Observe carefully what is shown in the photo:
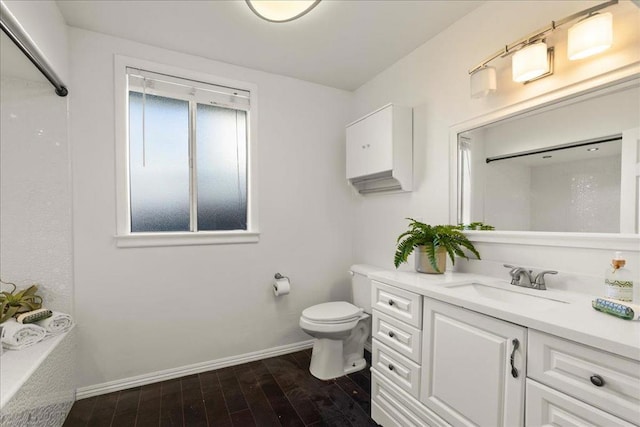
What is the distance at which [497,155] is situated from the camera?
1.66 metres

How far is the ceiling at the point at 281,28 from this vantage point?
171cm

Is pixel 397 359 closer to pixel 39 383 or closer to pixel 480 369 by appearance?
pixel 480 369

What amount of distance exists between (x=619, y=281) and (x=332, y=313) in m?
1.57

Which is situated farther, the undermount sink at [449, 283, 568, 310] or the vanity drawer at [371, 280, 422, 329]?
the vanity drawer at [371, 280, 422, 329]

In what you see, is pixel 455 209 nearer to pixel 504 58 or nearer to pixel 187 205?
pixel 504 58

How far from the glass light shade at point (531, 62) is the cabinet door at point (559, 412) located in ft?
4.40

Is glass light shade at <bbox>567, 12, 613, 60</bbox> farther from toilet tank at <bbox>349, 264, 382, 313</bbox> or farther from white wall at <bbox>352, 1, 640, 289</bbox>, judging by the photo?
toilet tank at <bbox>349, 264, 382, 313</bbox>

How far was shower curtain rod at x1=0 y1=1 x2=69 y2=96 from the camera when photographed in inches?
43.1

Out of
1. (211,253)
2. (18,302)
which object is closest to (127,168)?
(211,253)

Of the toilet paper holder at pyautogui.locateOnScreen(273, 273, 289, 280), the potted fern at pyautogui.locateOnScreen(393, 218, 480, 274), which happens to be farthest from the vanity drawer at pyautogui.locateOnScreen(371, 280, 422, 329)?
the toilet paper holder at pyautogui.locateOnScreen(273, 273, 289, 280)

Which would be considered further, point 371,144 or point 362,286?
point 362,286

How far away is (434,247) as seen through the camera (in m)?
1.67

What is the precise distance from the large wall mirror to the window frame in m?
1.58

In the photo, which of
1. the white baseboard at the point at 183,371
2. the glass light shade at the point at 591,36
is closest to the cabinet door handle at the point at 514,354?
the glass light shade at the point at 591,36
